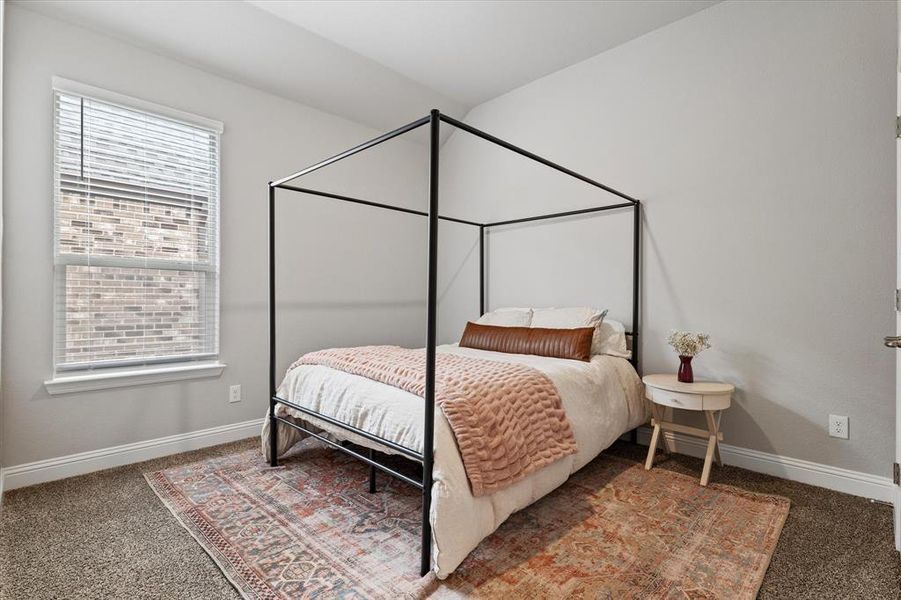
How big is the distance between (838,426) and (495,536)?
6.25ft

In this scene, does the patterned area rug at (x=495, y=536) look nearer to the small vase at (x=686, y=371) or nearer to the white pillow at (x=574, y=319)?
the small vase at (x=686, y=371)

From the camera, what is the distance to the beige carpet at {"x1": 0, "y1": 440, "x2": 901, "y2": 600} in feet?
4.96

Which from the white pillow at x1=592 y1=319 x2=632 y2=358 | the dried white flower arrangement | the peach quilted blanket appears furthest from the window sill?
the dried white flower arrangement

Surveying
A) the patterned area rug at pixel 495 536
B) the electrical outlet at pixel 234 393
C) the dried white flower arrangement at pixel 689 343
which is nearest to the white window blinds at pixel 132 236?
the electrical outlet at pixel 234 393

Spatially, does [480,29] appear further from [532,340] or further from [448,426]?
[448,426]

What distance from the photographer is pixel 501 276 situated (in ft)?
12.6

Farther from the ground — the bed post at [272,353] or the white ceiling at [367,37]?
the white ceiling at [367,37]

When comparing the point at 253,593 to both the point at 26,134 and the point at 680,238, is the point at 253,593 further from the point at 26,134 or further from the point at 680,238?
the point at 680,238

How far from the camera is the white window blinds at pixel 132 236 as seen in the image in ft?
7.89

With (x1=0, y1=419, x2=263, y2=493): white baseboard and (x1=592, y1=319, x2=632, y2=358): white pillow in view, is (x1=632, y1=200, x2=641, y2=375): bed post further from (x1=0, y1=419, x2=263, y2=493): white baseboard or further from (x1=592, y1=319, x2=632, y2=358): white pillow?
(x1=0, y1=419, x2=263, y2=493): white baseboard

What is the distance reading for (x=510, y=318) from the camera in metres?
3.29

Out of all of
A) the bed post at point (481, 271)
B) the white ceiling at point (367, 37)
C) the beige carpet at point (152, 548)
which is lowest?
the beige carpet at point (152, 548)

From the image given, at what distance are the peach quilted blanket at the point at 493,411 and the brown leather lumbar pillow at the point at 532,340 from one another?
640 mm

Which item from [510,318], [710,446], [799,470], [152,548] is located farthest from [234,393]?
[799,470]
